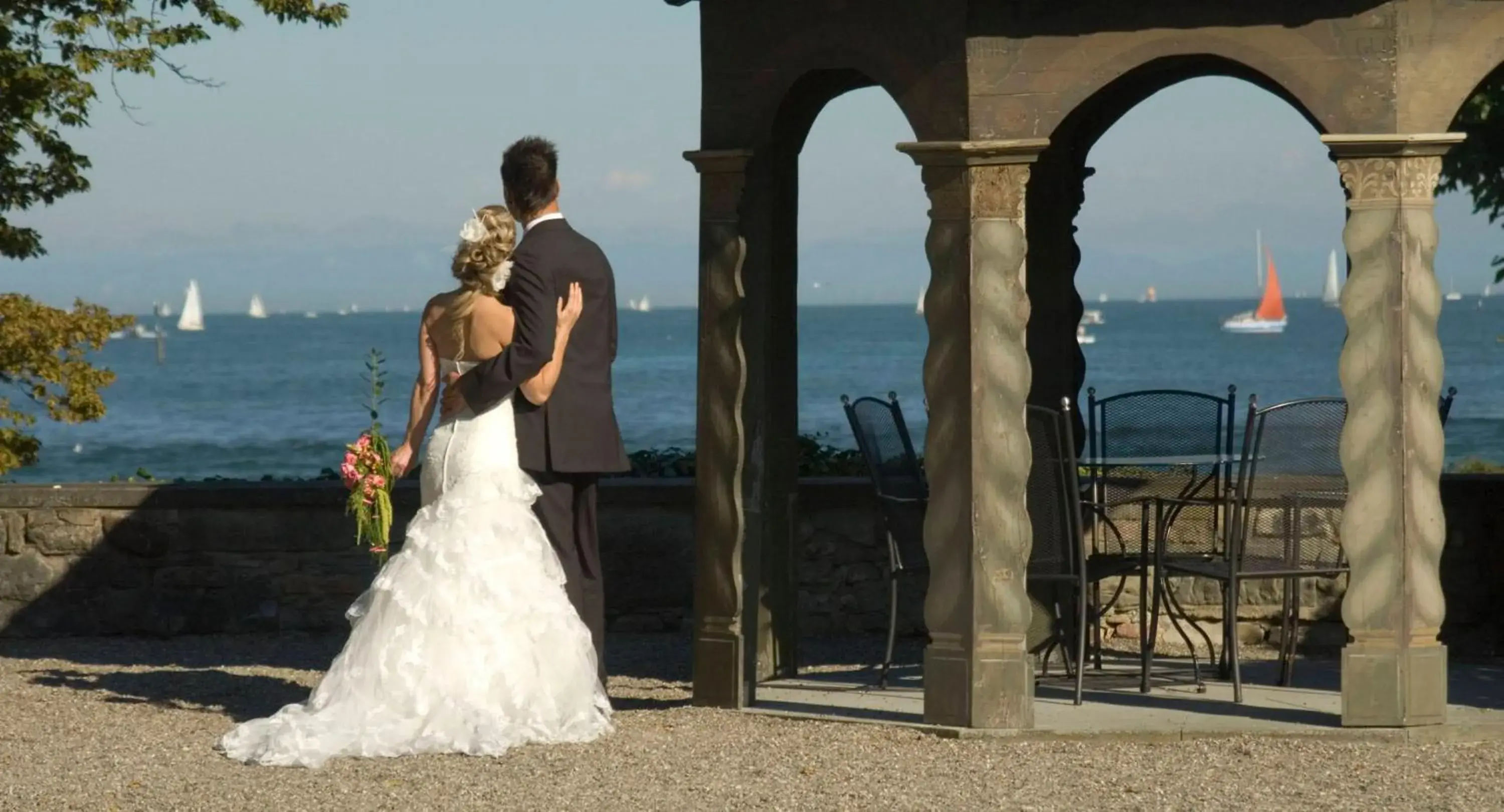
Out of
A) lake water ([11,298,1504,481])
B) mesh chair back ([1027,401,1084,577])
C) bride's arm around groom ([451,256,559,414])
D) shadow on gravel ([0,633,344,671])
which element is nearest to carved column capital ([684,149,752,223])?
bride's arm around groom ([451,256,559,414])

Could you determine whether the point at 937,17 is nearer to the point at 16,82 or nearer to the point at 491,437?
the point at 491,437

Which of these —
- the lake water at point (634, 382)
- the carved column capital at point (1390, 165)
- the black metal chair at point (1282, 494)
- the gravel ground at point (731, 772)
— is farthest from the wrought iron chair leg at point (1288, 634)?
the lake water at point (634, 382)

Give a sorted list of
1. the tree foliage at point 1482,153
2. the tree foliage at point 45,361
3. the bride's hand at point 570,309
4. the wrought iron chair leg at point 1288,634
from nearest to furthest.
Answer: the bride's hand at point 570,309, the wrought iron chair leg at point 1288,634, the tree foliage at point 45,361, the tree foliage at point 1482,153

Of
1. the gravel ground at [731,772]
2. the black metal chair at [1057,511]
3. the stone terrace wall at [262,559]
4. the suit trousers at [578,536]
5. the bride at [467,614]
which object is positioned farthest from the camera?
the stone terrace wall at [262,559]

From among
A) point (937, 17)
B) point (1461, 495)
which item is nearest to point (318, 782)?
point (937, 17)

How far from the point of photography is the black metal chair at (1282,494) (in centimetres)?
895

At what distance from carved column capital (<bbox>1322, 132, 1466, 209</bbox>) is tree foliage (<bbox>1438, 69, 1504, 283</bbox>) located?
199 inches

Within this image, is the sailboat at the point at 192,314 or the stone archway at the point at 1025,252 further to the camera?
the sailboat at the point at 192,314

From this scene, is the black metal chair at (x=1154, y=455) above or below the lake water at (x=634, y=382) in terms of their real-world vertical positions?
below

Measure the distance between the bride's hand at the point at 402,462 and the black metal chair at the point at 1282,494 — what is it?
3.11 meters

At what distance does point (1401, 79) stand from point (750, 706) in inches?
142

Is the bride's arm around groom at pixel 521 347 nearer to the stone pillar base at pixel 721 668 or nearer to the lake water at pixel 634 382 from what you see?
the stone pillar base at pixel 721 668

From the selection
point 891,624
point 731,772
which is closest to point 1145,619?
point 891,624

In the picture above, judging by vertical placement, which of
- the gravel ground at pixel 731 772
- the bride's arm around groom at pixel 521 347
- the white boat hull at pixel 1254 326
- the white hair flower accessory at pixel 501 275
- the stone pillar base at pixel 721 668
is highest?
the white boat hull at pixel 1254 326
